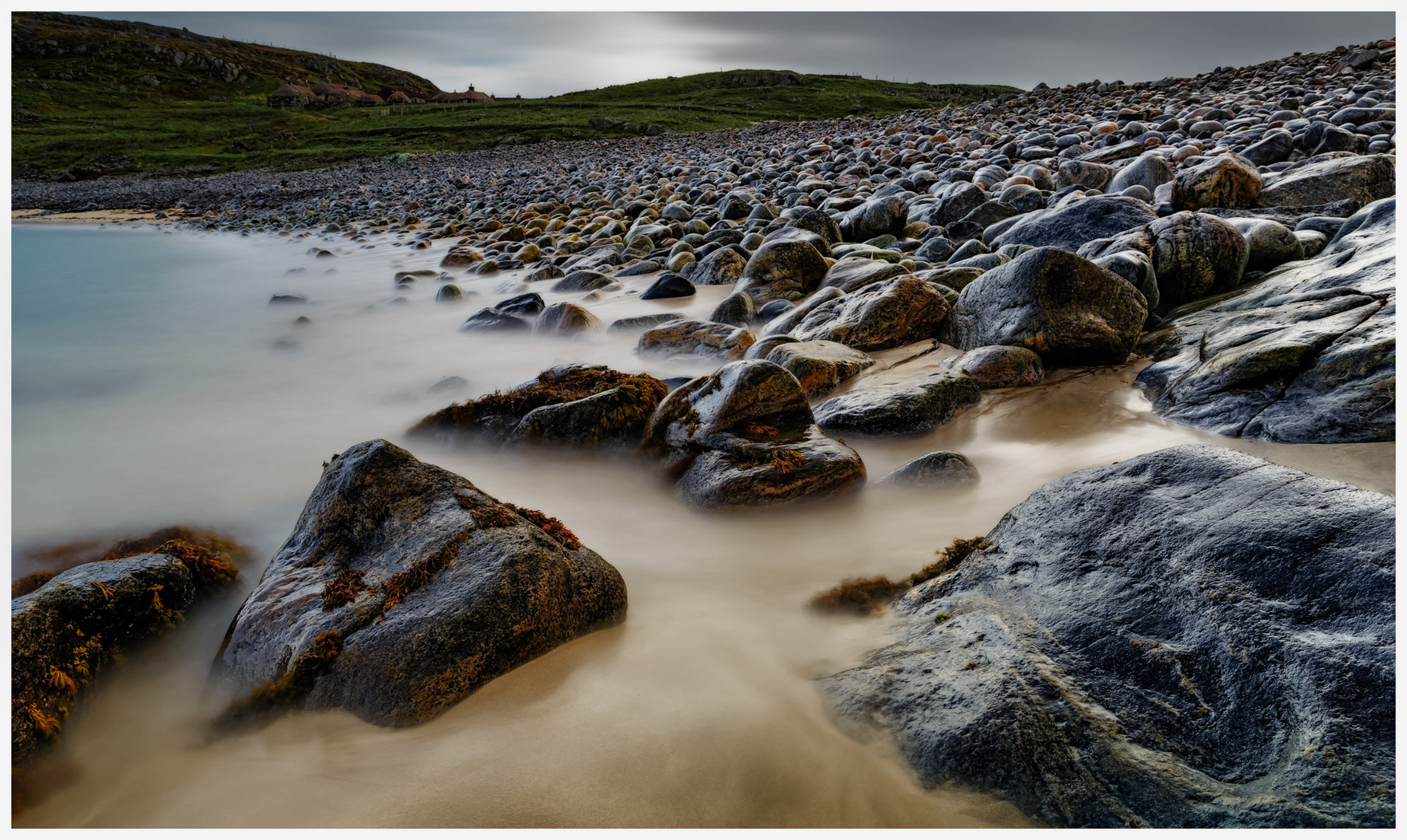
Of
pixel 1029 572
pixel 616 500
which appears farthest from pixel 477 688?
pixel 1029 572

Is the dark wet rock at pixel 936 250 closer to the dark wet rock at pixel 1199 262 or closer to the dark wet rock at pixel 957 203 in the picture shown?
the dark wet rock at pixel 957 203

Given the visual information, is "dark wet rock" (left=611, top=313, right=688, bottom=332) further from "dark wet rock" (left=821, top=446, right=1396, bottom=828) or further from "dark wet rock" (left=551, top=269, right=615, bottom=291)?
"dark wet rock" (left=821, top=446, right=1396, bottom=828)

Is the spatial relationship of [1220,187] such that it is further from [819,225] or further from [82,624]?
[82,624]

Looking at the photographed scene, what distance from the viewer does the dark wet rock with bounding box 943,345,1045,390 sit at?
461 centimetres

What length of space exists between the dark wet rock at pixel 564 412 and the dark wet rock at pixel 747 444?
221mm

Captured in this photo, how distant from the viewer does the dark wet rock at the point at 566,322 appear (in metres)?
6.72

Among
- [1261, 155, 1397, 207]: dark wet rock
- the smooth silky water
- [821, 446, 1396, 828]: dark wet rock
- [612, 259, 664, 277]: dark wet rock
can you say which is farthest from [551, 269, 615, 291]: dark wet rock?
[1261, 155, 1397, 207]: dark wet rock

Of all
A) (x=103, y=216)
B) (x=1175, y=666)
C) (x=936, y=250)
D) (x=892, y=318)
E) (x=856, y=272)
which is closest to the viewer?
(x=1175, y=666)

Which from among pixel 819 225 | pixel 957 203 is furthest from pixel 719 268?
pixel 957 203

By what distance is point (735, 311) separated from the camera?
6.59m

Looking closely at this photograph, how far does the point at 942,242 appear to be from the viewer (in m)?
7.52

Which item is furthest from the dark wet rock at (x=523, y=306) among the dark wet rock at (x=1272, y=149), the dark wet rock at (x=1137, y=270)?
the dark wet rock at (x=1272, y=149)

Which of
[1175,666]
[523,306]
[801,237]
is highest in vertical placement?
[801,237]

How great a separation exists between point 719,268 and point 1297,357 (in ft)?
17.8
